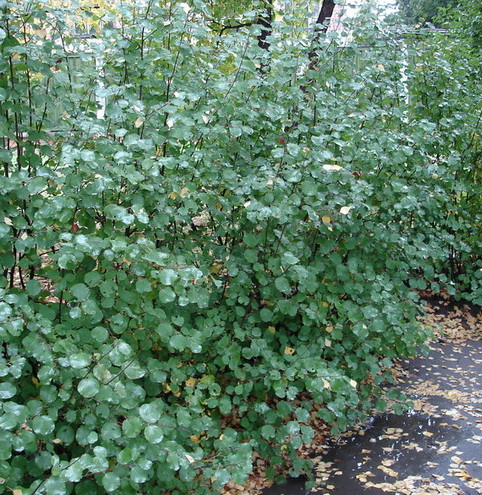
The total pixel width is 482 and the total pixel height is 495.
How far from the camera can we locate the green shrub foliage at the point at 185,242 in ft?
8.00

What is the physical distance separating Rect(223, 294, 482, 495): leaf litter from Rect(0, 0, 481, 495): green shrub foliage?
0.84ft

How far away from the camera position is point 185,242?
134 inches

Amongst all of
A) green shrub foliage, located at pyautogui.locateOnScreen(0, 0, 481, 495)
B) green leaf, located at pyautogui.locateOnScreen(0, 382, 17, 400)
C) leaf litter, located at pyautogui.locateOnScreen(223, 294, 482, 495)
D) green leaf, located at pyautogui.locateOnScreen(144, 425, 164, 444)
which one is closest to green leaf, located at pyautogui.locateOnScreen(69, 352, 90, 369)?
green shrub foliage, located at pyautogui.locateOnScreen(0, 0, 481, 495)

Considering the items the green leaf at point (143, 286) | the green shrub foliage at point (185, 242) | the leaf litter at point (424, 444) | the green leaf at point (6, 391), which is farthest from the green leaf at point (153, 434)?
the leaf litter at point (424, 444)

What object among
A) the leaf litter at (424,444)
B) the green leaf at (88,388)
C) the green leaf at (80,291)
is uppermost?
the green leaf at (80,291)

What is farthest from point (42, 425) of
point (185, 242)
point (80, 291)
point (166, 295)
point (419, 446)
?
point (419, 446)

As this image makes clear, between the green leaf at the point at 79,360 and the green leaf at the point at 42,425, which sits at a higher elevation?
the green leaf at the point at 79,360

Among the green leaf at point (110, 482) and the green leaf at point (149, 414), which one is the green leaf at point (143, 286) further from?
the green leaf at point (110, 482)

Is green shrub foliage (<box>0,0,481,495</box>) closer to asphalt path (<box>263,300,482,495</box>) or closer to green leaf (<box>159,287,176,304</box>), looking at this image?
green leaf (<box>159,287,176,304</box>)

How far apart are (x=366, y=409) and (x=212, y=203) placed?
1.72m

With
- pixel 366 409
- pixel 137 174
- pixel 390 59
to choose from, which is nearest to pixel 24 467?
pixel 137 174

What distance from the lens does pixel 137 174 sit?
267cm

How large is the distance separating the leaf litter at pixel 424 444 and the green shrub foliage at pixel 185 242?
255 millimetres

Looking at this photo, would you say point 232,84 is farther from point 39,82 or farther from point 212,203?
point 39,82
